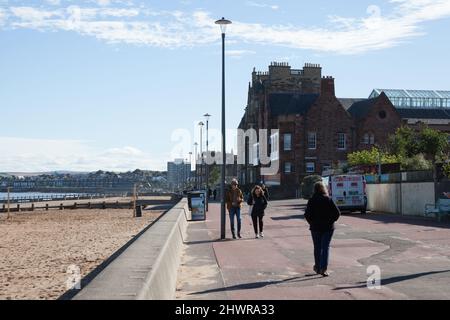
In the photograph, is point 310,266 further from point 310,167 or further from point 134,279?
point 310,167

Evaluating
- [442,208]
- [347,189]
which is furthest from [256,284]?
[347,189]

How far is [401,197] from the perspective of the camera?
33844 mm

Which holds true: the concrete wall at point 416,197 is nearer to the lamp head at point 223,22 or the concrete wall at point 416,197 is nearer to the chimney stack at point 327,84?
the lamp head at point 223,22

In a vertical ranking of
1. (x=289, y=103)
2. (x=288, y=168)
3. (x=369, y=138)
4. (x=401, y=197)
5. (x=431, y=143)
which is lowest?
(x=401, y=197)

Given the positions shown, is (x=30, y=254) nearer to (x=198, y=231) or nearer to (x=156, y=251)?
(x=198, y=231)

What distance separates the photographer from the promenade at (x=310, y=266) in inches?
395

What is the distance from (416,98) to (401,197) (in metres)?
64.2

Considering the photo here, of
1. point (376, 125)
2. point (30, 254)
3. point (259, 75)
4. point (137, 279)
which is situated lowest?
point (30, 254)

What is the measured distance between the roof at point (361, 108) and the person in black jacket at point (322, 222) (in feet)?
209

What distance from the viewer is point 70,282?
42.3 ft

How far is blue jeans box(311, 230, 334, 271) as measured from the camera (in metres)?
11.7

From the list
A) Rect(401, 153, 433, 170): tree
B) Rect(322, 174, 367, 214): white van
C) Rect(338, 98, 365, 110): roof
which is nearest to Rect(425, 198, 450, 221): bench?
Rect(322, 174, 367, 214): white van
